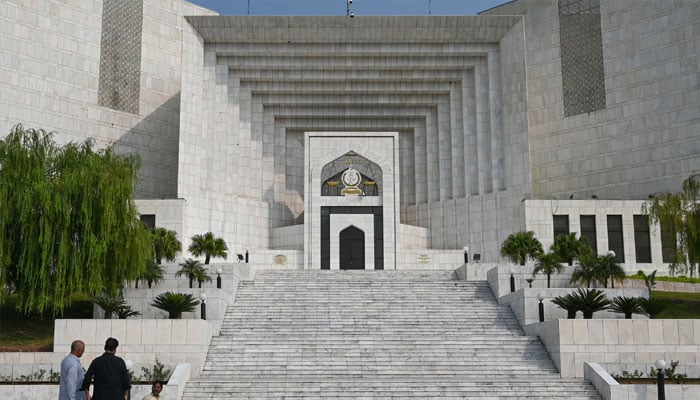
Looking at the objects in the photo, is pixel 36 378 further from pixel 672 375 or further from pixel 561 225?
pixel 561 225

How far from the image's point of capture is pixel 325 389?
60.4 feet

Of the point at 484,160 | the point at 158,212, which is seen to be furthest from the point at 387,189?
the point at 158,212

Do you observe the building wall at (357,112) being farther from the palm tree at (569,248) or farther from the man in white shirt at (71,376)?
the man in white shirt at (71,376)

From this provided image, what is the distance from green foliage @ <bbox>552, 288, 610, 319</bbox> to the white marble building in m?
15.2

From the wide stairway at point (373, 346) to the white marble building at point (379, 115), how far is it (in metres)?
11.0

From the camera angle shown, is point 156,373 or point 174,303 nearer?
point 156,373

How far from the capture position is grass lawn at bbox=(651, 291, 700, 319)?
934 inches

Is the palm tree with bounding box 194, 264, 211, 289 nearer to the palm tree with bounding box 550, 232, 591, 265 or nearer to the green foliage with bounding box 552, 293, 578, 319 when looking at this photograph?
the green foliage with bounding box 552, 293, 578, 319

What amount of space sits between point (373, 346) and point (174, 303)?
542 cm

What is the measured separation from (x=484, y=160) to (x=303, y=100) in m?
9.47

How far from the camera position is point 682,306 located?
25016mm

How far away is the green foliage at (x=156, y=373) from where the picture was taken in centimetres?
1870

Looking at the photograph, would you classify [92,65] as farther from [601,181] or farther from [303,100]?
[601,181]

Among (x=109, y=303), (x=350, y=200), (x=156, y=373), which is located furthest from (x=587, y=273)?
(x=350, y=200)
